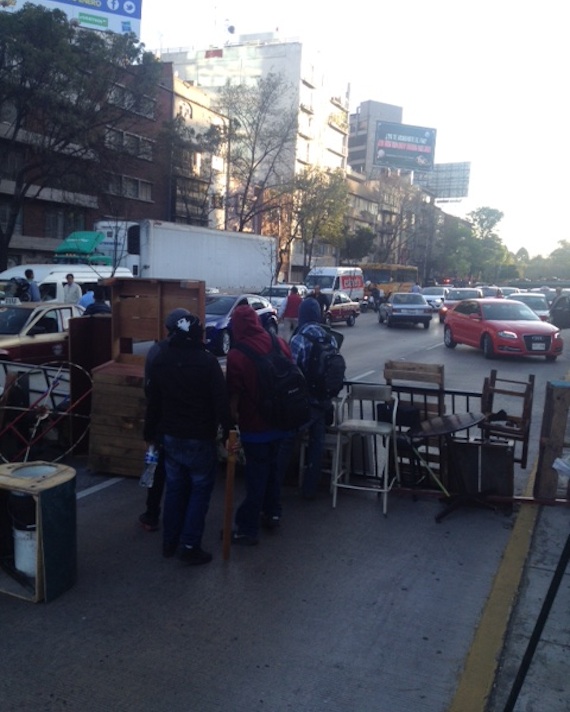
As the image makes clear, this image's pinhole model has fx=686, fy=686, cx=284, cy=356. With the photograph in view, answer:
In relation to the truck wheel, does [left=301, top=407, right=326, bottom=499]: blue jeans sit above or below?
above

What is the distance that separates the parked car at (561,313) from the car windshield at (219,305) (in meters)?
11.5

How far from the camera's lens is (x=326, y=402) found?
19.7ft

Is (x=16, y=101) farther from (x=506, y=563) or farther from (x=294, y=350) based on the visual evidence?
(x=506, y=563)

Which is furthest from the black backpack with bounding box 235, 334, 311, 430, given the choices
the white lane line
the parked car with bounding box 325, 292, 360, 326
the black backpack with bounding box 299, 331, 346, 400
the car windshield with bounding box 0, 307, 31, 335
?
the parked car with bounding box 325, 292, 360, 326

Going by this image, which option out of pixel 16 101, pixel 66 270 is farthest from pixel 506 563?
pixel 16 101

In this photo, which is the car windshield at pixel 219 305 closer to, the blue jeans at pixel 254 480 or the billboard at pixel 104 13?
the blue jeans at pixel 254 480

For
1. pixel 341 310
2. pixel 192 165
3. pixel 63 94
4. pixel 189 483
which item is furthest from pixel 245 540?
pixel 192 165

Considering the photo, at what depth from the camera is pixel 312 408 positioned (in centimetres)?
598

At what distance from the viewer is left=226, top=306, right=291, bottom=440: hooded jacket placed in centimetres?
512

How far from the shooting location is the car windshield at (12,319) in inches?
427

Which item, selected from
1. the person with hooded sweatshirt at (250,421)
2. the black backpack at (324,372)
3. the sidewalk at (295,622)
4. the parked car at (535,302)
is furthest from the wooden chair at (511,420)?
the parked car at (535,302)

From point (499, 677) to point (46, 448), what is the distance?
5789mm

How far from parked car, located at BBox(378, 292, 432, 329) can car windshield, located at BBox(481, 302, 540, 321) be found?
958 centimetres

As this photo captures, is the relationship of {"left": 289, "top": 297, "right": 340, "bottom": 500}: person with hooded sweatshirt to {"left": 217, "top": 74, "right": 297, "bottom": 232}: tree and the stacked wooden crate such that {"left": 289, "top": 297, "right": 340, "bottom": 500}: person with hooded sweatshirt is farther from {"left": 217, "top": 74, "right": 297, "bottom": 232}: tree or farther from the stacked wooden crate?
{"left": 217, "top": 74, "right": 297, "bottom": 232}: tree
